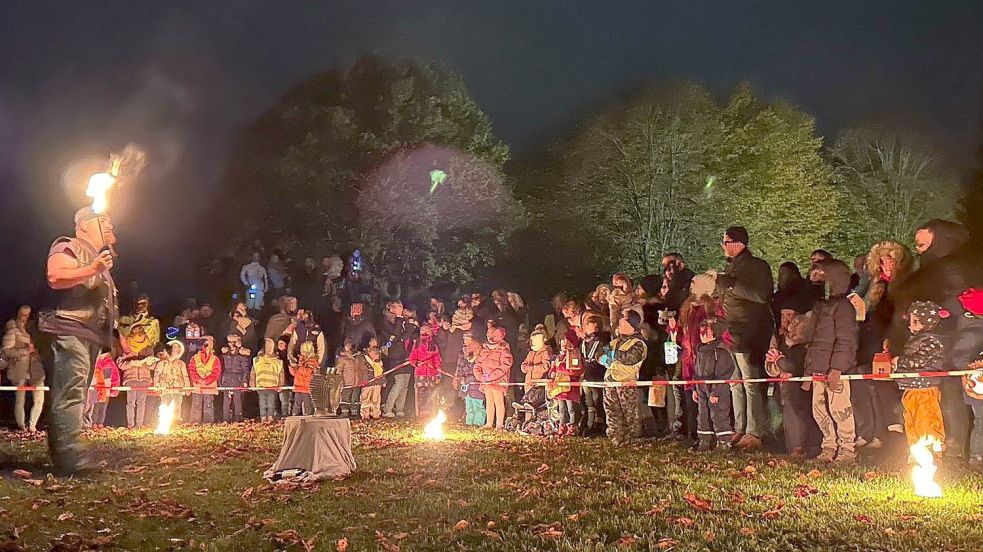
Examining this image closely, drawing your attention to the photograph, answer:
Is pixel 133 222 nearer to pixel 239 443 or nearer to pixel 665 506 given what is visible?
pixel 239 443

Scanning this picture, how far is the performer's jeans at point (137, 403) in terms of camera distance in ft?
53.5

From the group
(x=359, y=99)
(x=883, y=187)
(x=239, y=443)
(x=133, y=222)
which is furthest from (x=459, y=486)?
(x=883, y=187)

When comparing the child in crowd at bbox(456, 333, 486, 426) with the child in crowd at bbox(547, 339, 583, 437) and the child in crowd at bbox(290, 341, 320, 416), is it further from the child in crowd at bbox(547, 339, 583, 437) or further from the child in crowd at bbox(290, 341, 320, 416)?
the child in crowd at bbox(290, 341, 320, 416)

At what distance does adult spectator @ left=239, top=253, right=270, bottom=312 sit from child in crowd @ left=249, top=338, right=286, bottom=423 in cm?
837

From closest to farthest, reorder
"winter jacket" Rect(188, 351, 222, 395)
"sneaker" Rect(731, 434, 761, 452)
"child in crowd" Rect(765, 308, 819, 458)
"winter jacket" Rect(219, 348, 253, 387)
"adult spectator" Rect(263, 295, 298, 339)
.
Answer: "child in crowd" Rect(765, 308, 819, 458), "sneaker" Rect(731, 434, 761, 452), "winter jacket" Rect(188, 351, 222, 395), "winter jacket" Rect(219, 348, 253, 387), "adult spectator" Rect(263, 295, 298, 339)

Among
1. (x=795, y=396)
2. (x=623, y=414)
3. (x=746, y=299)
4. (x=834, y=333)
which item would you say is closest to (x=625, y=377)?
(x=623, y=414)

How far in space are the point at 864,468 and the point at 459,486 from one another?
Answer: 167 inches

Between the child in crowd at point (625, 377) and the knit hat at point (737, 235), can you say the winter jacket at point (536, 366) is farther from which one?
the knit hat at point (737, 235)

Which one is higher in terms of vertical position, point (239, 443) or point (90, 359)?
point (90, 359)

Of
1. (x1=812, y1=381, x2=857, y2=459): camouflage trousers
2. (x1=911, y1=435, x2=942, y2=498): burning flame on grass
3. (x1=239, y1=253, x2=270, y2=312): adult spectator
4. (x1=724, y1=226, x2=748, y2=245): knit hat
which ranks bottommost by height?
(x1=911, y1=435, x2=942, y2=498): burning flame on grass

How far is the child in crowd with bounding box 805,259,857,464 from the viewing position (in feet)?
32.3

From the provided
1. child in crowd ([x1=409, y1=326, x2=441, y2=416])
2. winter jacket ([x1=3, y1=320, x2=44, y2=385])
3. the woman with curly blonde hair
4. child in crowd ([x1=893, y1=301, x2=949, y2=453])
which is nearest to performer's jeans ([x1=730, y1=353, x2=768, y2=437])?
the woman with curly blonde hair

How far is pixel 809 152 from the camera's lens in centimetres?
5050

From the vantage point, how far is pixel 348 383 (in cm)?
1781
